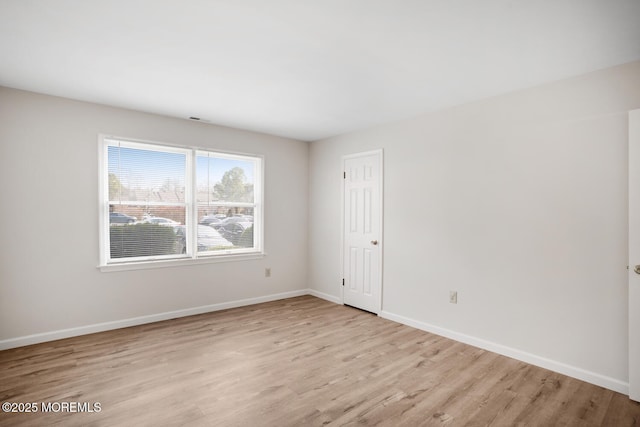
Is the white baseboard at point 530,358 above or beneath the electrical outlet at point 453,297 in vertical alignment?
beneath

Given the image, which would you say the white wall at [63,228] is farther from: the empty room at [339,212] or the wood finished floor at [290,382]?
the wood finished floor at [290,382]

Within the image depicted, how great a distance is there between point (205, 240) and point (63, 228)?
5.19 ft

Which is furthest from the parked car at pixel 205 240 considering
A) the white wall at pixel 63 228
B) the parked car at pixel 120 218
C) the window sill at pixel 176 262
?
the parked car at pixel 120 218

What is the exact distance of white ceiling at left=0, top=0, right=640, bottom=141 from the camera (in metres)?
1.96

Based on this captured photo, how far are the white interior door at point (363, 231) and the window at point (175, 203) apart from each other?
4.50 ft

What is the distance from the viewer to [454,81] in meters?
Answer: 2.99

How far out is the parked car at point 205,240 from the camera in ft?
14.3

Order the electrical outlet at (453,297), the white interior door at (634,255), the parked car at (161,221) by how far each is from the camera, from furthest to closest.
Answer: the parked car at (161,221) < the electrical outlet at (453,297) < the white interior door at (634,255)

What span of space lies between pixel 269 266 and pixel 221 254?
812 mm

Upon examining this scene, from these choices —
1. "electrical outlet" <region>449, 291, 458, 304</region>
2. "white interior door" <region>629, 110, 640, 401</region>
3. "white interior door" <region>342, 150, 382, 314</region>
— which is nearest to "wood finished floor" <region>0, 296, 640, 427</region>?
"white interior door" <region>629, 110, 640, 401</region>

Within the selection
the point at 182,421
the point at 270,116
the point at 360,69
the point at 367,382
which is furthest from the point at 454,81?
the point at 182,421

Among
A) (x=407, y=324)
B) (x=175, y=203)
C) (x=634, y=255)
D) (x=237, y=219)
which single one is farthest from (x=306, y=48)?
(x=407, y=324)

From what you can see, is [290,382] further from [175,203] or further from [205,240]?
[175,203]

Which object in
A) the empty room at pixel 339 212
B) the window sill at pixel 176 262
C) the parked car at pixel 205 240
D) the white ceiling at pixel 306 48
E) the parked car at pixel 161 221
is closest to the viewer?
the white ceiling at pixel 306 48
